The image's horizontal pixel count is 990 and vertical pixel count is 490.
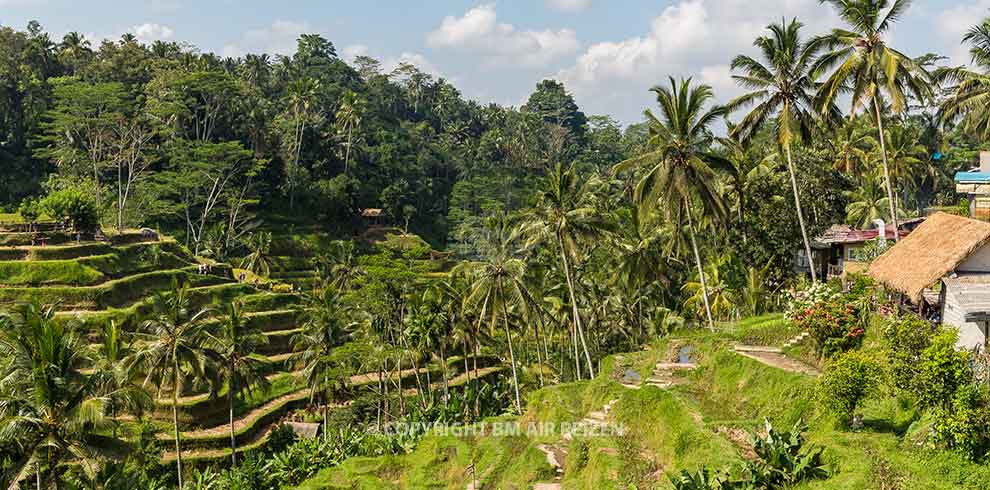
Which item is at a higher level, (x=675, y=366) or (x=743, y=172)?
(x=743, y=172)

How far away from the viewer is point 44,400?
2503 centimetres

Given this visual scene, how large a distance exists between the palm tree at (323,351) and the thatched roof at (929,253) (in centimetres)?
2921

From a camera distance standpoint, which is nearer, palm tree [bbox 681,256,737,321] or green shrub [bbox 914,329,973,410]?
green shrub [bbox 914,329,973,410]

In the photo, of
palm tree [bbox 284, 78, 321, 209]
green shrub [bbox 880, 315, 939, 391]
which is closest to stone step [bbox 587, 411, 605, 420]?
green shrub [bbox 880, 315, 939, 391]

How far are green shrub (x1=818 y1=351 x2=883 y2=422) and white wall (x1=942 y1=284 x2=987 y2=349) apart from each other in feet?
14.3

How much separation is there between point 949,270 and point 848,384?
864cm

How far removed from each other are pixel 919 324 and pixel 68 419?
2616 centimetres

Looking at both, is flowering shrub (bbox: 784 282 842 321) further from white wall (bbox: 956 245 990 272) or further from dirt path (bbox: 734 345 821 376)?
white wall (bbox: 956 245 990 272)

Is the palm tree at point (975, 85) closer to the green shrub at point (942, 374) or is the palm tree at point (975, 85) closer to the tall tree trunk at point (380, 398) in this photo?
the green shrub at point (942, 374)

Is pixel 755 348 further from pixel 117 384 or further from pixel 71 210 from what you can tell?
pixel 71 210

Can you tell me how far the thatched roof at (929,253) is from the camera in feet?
69.6

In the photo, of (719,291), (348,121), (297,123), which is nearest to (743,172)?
(719,291)

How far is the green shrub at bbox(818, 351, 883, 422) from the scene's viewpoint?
14688 mm

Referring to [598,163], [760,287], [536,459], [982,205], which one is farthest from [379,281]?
[598,163]
